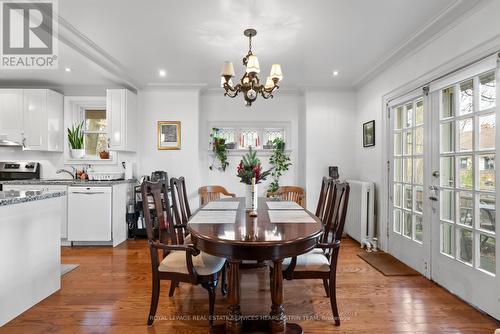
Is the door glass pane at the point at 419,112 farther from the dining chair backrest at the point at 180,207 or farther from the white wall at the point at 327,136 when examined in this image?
the dining chair backrest at the point at 180,207

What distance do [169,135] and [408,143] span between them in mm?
3538

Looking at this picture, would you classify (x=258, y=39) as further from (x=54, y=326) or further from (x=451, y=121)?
(x=54, y=326)

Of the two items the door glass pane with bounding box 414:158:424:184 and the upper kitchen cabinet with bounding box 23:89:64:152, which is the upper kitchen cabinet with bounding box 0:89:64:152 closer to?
the upper kitchen cabinet with bounding box 23:89:64:152

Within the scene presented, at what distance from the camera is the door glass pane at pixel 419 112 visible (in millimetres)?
2910

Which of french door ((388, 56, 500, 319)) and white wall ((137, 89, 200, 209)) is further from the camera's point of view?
white wall ((137, 89, 200, 209))

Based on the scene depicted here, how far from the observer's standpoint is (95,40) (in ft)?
9.60

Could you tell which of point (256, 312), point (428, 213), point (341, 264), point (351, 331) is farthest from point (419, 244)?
point (256, 312)

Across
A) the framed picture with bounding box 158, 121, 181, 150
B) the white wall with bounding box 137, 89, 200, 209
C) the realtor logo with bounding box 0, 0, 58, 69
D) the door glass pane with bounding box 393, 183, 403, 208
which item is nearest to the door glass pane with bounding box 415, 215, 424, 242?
the door glass pane with bounding box 393, 183, 403, 208

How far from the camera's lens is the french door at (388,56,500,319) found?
6.87ft

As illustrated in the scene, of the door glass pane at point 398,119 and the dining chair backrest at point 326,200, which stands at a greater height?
the door glass pane at point 398,119

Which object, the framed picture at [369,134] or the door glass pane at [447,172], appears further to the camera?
the framed picture at [369,134]

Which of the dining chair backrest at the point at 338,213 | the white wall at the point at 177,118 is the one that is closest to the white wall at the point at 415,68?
the dining chair backrest at the point at 338,213

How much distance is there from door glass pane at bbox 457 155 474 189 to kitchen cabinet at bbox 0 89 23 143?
18.7 ft

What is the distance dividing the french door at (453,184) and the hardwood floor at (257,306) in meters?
0.26
